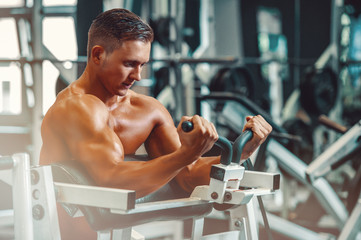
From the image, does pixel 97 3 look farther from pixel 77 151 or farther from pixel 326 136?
pixel 326 136

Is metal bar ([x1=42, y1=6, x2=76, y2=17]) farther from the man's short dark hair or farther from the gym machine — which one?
the gym machine

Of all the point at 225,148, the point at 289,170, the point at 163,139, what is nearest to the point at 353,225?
the point at 289,170

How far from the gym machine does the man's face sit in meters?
0.21

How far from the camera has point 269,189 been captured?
133cm

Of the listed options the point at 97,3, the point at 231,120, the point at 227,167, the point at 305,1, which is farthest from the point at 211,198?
the point at 305,1

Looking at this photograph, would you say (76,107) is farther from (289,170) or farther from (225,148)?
(289,170)

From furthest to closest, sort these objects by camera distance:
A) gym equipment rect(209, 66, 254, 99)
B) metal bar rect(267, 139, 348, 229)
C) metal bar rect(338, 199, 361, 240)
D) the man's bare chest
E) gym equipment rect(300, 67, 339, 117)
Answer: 1. gym equipment rect(300, 67, 339, 117)
2. gym equipment rect(209, 66, 254, 99)
3. metal bar rect(267, 139, 348, 229)
4. metal bar rect(338, 199, 361, 240)
5. the man's bare chest

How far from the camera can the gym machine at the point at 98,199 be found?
1106mm

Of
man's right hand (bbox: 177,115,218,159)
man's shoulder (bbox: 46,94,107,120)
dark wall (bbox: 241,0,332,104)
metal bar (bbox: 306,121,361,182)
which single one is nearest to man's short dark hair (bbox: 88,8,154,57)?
man's shoulder (bbox: 46,94,107,120)

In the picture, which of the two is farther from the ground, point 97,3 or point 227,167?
point 97,3

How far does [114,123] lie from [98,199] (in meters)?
0.25

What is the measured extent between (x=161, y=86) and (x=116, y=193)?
340 centimetres

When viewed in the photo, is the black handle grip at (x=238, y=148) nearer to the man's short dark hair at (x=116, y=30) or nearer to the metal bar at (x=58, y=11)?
the man's short dark hair at (x=116, y=30)

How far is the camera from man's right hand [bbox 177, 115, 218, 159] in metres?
1.05
